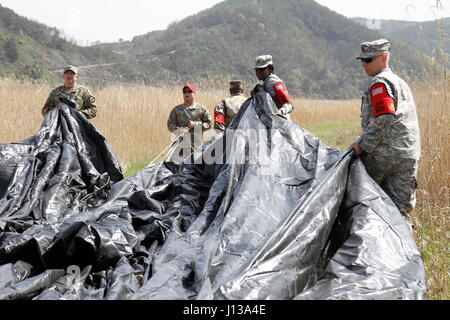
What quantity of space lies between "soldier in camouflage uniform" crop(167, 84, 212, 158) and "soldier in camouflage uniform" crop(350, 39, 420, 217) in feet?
11.9

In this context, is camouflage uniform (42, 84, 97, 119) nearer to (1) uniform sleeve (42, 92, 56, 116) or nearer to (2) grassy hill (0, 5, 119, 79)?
(1) uniform sleeve (42, 92, 56, 116)

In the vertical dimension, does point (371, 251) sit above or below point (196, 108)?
below

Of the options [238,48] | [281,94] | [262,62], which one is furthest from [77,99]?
[238,48]

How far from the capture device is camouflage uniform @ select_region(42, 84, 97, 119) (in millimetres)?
6016

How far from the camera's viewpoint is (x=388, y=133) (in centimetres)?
356

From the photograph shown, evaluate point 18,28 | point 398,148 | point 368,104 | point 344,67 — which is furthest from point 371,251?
point 344,67

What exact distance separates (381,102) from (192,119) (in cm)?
393

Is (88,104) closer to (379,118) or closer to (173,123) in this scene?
(173,123)

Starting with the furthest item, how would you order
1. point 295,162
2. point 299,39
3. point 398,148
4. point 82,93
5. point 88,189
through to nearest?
point 299,39 < point 82,93 < point 88,189 < point 295,162 < point 398,148

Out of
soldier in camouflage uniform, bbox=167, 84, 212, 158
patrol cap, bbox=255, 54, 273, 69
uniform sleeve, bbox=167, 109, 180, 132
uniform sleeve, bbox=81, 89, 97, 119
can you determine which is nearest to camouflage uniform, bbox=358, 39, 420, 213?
patrol cap, bbox=255, 54, 273, 69

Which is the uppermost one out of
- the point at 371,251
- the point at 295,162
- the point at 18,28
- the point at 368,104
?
the point at 18,28

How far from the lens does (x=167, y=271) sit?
9.11 ft

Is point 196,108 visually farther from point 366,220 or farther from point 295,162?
point 366,220

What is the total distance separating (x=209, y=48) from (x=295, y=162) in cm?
4691
